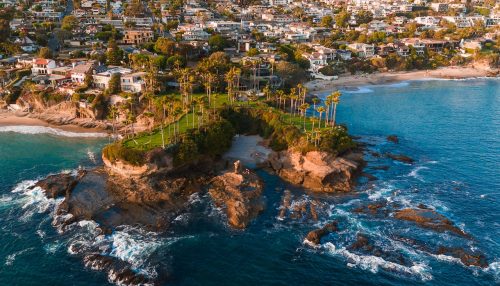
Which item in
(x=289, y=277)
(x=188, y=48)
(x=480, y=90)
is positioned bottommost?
(x=289, y=277)

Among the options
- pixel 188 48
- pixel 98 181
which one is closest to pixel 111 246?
pixel 98 181

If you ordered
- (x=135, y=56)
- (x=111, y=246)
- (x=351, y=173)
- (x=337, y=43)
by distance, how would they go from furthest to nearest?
(x=337, y=43) < (x=135, y=56) < (x=351, y=173) < (x=111, y=246)

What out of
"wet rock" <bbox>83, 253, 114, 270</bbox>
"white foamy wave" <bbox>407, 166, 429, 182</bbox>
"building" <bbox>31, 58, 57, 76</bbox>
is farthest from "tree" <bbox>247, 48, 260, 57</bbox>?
"wet rock" <bbox>83, 253, 114, 270</bbox>

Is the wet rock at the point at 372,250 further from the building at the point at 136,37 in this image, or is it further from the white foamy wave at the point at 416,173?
the building at the point at 136,37

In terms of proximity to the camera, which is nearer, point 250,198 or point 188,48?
point 250,198

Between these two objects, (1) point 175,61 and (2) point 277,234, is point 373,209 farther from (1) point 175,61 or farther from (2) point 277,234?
(1) point 175,61

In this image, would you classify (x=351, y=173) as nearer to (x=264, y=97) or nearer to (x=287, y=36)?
(x=264, y=97)

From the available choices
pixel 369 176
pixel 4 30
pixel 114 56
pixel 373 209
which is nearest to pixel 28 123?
pixel 114 56

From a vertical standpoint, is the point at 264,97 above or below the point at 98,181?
above
